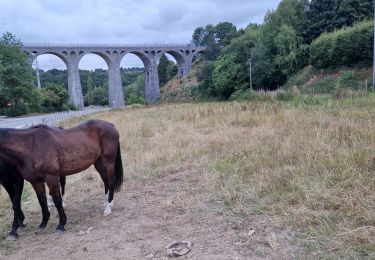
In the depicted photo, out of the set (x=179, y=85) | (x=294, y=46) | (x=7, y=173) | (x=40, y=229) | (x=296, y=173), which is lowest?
(x=40, y=229)

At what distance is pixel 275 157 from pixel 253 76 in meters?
38.8

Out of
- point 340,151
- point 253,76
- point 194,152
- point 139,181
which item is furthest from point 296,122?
point 253,76

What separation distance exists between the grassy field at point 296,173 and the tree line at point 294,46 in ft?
91.6

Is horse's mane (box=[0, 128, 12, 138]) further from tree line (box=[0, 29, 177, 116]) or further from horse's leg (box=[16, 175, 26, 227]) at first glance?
tree line (box=[0, 29, 177, 116])

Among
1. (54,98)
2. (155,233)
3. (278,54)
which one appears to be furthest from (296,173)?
(54,98)

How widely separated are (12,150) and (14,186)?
75cm

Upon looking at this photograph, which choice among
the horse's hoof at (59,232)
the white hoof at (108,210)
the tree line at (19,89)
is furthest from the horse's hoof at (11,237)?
the tree line at (19,89)

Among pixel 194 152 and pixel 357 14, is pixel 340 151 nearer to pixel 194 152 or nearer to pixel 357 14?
pixel 194 152

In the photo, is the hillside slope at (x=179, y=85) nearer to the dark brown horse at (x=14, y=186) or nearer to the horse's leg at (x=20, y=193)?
the dark brown horse at (x=14, y=186)

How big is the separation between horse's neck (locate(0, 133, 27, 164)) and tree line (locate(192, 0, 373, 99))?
3347 cm

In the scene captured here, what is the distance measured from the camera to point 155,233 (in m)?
3.90

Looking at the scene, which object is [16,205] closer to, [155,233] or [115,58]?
[155,233]

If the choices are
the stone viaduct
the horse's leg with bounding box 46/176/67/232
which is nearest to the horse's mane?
the horse's leg with bounding box 46/176/67/232

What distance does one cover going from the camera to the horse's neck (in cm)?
437
